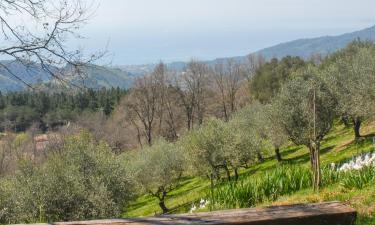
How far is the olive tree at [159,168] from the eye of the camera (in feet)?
150

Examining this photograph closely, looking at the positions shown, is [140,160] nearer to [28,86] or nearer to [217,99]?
[28,86]

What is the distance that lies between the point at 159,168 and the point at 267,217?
39935 mm

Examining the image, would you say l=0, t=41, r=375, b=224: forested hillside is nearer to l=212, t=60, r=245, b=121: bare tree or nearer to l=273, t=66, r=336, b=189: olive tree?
l=273, t=66, r=336, b=189: olive tree

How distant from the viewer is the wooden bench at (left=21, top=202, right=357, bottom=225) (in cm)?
686

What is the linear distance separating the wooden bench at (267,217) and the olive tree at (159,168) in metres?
37.6

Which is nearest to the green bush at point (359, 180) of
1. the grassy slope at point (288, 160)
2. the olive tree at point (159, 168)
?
the grassy slope at point (288, 160)

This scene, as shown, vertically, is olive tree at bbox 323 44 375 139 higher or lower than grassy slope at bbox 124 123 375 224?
higher

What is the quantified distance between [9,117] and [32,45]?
132 m

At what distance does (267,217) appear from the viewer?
7.02 metres

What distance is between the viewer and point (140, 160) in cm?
4881

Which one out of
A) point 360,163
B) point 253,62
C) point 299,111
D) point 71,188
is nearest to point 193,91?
point 253,62

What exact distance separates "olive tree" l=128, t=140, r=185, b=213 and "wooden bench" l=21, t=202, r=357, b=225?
3764cm

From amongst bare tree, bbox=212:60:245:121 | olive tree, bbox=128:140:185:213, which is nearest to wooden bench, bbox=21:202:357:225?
olive tree, bbox=128:140:185:213

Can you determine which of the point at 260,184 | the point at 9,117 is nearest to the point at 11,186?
the point at 260,184
